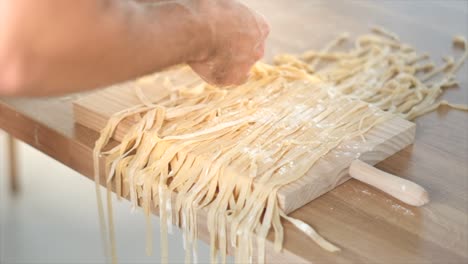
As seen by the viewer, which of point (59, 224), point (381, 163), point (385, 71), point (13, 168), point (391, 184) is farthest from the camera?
point (13, 168)

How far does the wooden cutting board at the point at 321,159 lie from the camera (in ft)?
3.72

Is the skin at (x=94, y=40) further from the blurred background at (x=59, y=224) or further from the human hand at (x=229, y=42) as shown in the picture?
the blurred background at (x=59, y=224)

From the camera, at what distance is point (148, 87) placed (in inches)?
56.0

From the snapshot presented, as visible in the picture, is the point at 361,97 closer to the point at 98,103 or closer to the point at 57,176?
the point at 98,103

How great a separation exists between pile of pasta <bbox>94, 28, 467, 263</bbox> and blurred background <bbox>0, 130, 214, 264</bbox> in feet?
2.64

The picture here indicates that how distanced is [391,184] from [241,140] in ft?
0.78

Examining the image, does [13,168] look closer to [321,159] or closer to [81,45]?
[321,159]

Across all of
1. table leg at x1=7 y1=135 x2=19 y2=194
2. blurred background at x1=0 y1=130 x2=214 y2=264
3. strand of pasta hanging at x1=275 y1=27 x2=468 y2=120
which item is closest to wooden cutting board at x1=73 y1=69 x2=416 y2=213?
strand of pasta hanging at x1=275 y1=27 x2=468 y2=120

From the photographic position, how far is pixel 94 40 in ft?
2.92

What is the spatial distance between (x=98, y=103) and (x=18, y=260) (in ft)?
3.09

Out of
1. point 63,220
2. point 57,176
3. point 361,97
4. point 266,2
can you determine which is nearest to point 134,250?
point 63,220

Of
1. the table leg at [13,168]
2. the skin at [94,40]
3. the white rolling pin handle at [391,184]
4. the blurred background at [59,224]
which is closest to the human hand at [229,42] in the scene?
the skin at [94,40]

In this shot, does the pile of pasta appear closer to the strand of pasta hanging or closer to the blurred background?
the strand of pasta hanging

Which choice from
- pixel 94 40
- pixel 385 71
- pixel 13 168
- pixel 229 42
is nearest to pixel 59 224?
pixel 13 168
